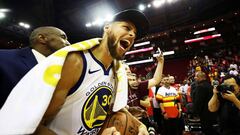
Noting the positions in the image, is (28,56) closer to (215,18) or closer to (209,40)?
(215,18)

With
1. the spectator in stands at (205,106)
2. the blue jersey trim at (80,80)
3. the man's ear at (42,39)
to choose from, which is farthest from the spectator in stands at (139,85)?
the spectator in stands at (205,106)

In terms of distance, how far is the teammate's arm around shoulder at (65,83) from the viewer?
3.35 feet

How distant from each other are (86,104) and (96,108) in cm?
7

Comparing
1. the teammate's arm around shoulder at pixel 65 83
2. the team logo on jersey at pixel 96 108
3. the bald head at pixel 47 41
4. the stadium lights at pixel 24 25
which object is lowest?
the team logo on jersey at pixel 96 108

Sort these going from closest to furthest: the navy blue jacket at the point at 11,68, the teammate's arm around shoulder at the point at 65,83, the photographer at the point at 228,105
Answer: the teammate's arm around shoulder at the point at 65,83
the navy blue jacket at the point at 11,68
the photographer at the point at 228,105

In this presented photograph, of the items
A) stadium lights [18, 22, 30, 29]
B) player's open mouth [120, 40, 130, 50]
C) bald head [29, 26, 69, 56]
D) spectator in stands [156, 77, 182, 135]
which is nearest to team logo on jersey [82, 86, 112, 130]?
player's open mouth [120, 40, 130, 50]

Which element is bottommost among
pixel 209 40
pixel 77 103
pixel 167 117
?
pixel 167 117

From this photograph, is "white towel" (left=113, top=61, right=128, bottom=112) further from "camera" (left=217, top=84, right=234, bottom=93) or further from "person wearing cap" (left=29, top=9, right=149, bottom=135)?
"camera" (left=217, top=84, right=234, bottom=93)

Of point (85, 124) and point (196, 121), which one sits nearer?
point (85, 124)

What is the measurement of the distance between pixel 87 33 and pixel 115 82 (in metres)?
15.0

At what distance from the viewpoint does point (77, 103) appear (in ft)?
3.70

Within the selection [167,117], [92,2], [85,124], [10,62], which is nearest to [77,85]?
[85,124]

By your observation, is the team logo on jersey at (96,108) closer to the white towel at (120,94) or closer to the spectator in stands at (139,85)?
the white towel at (120,94)

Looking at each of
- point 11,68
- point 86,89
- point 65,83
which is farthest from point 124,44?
point 11,68
